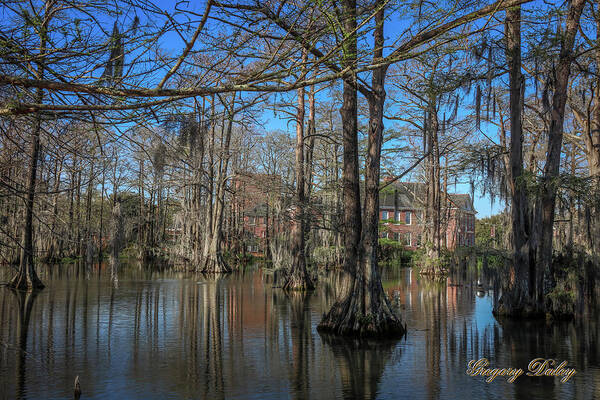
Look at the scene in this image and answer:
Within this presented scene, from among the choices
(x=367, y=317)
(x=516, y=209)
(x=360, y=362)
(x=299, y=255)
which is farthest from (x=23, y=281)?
(x=516, y=209)

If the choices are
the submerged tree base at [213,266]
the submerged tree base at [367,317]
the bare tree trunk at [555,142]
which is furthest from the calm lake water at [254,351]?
the submerged tree base at [213,266]

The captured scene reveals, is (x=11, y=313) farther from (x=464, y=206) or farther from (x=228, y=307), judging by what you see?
(x=464, y=206)

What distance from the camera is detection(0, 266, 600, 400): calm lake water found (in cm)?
639

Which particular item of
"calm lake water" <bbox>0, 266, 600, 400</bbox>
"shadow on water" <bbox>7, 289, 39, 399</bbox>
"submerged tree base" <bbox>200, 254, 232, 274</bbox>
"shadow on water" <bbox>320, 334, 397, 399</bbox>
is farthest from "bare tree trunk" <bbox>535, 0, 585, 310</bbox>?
"submerged tree base" <bbox>200, 254, 232, 274</bbox>

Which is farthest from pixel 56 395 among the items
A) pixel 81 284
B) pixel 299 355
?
pixel 81 284

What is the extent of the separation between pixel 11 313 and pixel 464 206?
4670cm

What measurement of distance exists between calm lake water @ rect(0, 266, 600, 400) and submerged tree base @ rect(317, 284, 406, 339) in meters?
0.26

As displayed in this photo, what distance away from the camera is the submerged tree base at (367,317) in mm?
8938

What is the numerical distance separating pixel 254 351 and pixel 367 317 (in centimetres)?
194

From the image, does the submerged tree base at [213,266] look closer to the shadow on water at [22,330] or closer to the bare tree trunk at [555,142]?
the shadow on water at [22,330]

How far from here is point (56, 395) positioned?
235 inches

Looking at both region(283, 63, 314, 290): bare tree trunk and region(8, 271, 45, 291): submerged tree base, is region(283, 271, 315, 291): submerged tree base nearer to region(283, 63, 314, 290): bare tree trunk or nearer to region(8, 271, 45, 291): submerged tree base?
region(283, 63, 314, 290): bare tree trunk

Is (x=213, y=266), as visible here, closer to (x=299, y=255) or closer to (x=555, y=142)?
(x=299, y=255)

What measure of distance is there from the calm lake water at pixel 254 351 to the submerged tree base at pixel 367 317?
0.26 m
